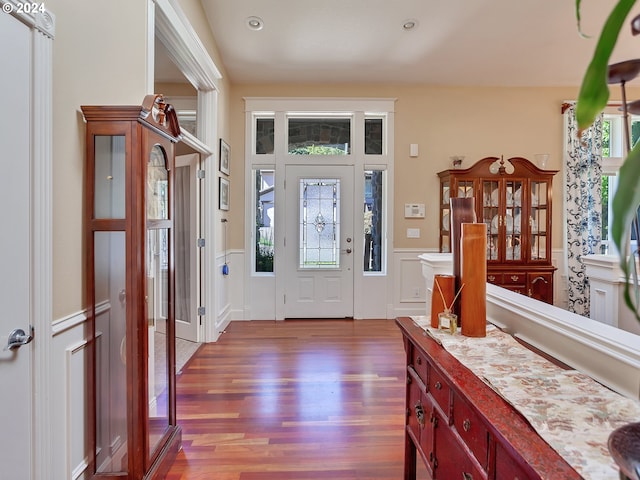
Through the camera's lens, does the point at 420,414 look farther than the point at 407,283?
No

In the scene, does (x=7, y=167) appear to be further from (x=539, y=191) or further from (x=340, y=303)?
(x=539, y=191)

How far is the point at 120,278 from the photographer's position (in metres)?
1.48

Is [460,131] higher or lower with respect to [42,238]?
higher

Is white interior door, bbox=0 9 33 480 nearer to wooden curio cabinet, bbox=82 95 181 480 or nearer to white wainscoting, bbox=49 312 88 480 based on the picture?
white wainscoting, bbox=49 312 88 480

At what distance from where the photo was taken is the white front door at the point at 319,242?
14.9 feet

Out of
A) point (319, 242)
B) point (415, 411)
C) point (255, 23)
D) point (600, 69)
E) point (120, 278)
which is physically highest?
point (255, 23)

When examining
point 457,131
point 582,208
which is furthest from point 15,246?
point 582,208

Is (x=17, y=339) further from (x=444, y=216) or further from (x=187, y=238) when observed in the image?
(x=444, y=216)

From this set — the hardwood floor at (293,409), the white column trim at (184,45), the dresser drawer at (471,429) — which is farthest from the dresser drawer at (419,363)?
the white column trim at (184,45)

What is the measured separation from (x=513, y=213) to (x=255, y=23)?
3.54 m

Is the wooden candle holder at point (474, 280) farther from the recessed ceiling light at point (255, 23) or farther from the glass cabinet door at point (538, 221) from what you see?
the glass cabinet door at point (538, 221)

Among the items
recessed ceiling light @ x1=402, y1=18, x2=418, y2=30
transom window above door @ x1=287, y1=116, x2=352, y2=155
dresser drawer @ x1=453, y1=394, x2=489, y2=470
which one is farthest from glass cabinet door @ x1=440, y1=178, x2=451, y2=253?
dresser drawer @ x1=453, y1=394, x2=489, y2=470

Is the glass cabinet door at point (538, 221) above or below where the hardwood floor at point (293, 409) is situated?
above

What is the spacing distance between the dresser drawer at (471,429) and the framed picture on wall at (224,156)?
3.51 meters
